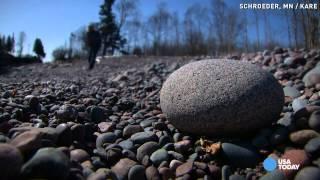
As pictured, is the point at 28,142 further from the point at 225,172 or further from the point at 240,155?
the point at 240,155

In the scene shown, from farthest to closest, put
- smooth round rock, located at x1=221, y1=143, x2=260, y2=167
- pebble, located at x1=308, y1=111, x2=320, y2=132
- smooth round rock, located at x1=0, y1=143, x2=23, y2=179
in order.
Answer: pebble, located at x1=308, y1=111, x2=320, y2=132 < smooth round rock, located at x1=221, y1=143, x2=260, y2=167 < smooth round rock, located at x1=0, y1=143, x2=23, y2=179

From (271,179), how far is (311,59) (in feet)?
19.7

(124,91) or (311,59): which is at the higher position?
(311,59)

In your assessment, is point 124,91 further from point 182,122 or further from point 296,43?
point 296,43

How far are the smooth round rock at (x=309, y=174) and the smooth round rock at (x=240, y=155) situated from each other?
1.53 feet

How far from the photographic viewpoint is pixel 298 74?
7.25m

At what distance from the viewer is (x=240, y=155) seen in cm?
335

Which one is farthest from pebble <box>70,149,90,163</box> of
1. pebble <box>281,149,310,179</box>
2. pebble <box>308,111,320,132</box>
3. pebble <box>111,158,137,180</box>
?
pebble <box>308,111,320,132</box>

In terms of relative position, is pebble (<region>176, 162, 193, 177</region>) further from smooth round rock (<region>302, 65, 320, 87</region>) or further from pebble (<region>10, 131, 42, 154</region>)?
smooth round rock (<region>302, 65, 320, 87</region>)

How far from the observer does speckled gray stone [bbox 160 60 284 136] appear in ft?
12.1

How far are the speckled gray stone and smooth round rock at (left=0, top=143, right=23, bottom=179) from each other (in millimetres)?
2002

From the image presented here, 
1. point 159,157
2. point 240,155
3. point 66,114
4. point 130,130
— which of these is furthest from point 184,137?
point 66,114

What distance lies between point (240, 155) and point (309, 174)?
675 millimetres

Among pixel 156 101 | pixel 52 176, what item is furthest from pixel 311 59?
pixel 52 176
